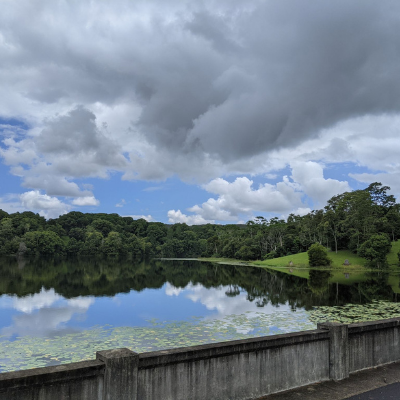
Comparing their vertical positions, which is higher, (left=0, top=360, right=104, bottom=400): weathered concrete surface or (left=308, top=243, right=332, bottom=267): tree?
(left=0, top=360, right=104, bottom=400): weathered concrete surface

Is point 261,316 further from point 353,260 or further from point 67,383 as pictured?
point 353,260

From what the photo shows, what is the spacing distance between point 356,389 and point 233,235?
131095mm

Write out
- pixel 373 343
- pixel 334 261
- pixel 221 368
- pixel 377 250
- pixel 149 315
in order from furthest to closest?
pixel 334 261, pixel 377 250, pixel 149 315, pixel 373 343, pixel 221 368

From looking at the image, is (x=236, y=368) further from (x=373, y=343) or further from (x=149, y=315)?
(x=149, y=315)

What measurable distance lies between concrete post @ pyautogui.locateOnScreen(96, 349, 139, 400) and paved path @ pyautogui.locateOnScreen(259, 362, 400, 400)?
2.84 meters

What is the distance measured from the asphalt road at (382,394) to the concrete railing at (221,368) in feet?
2.57

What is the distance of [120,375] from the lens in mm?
5414

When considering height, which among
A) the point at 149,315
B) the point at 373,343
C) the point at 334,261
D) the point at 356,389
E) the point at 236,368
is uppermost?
the point at 236,368

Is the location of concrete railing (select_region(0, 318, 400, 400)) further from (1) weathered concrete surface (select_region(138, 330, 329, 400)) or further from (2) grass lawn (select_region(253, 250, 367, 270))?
(2) grass lawn (select_region(253, 250, 367, 270))

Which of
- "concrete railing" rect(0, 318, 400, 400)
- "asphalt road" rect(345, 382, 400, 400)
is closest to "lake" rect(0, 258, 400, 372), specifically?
"concrete railing" rect(0, 318, 400, 400)

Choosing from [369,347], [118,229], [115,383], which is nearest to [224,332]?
[369,347]

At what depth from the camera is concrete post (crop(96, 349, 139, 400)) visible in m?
5.34

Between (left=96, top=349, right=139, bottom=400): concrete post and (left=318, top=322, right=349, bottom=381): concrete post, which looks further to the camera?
(left=318, top=322, right=349, bottom=381): concrete post

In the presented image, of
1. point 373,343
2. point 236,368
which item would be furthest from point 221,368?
point 373,343
